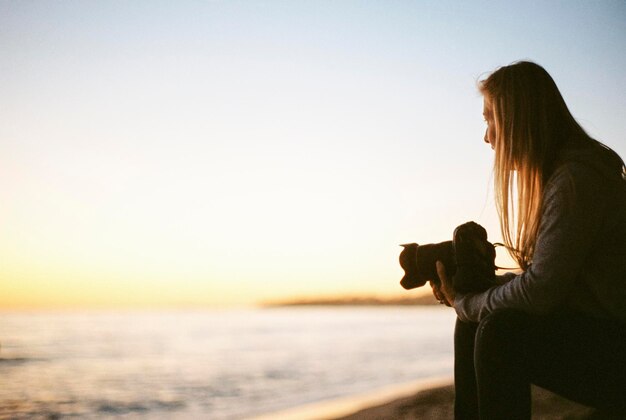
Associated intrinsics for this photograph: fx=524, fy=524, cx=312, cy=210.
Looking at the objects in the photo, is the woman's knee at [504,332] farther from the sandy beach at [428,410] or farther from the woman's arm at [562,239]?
the sandy beach at [428,410]

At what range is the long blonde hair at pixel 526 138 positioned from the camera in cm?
143

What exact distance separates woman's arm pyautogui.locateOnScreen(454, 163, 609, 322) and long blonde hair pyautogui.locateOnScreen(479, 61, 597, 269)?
0.11 m

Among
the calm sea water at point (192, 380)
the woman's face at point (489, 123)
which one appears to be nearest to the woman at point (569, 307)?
the woman's face at point (489, 123)

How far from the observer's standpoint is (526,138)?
1463mm

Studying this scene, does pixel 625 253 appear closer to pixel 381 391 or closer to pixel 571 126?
pixel 571 126

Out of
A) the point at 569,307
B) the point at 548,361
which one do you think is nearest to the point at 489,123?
the point at 569,307

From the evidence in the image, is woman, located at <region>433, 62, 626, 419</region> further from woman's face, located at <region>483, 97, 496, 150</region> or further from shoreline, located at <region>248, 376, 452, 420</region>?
shoreline, located at <region>248, 376, 452, 420</region>

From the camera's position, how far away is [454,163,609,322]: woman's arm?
124 centimetres


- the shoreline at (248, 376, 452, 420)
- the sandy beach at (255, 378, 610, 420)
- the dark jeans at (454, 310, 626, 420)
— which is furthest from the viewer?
the shoreline at (248, 376, 452, 420)

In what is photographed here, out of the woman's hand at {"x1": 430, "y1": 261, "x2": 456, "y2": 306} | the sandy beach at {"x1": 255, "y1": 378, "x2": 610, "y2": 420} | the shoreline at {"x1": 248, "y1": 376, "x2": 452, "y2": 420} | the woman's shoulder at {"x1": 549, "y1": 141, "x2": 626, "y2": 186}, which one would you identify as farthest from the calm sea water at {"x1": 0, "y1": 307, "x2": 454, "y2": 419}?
the woman's shoulder at {"x1": 549, "y1": 141, "x2": 626, "y2": 186}

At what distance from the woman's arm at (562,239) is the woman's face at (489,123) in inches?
11.7

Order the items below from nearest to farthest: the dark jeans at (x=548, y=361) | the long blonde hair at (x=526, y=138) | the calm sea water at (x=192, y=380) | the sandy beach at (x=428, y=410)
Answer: the dark jeans at (x=548, y=361)
the long blonde hair at (x=526, y=138)
the sandy beach at (x=428, y=410)
the calm sea water at (x=192, y=380)

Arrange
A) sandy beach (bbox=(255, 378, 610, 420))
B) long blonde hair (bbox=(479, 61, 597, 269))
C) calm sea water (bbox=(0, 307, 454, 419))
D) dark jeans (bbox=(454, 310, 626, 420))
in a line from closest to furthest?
1. dark jeans (bbox=(454, 310, 626, 420))
2. long blonde hair (bbox=(479, 61, 597, 269))
3. sandy beach (bbox=(255, 378, 610, 420))
4. calm sea water (bbox=(0, 307, 454, 419))

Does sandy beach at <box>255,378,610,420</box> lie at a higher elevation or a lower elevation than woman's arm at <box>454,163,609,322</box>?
lower
